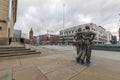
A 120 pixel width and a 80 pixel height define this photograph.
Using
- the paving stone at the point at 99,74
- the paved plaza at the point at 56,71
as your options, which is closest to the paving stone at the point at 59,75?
the paved plaza at the point at 56,71

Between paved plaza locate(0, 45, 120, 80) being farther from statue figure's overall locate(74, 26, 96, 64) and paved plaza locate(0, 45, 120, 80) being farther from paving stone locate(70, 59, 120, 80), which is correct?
statue figure's overall locate(74, 26, 96, 64)

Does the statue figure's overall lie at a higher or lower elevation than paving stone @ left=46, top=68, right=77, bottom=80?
higher

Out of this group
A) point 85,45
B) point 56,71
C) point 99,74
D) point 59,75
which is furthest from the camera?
point 85,45

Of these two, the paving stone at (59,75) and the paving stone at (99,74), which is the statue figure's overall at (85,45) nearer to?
the paving stone at (99,74)

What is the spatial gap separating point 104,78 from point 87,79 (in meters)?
0.63

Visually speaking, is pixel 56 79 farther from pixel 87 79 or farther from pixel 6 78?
pixel 6 78

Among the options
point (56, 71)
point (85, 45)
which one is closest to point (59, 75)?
point (56, 71)

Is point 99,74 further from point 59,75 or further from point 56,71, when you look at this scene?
point 56,71

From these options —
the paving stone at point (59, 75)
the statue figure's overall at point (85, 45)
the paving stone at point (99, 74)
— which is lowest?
the paving stone at point (99, 74)

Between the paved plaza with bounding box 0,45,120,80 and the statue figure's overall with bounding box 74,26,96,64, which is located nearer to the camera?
the paved plaza with bounding box 0,45,120,80

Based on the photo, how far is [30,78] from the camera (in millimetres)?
2432

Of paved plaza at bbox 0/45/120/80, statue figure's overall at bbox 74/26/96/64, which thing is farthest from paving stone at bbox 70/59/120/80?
statue figure's overall at bbox 74/26/96/64

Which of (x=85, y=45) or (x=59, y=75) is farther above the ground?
(x=85, y=45)

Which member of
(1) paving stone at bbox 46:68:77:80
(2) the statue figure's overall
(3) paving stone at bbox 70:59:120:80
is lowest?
(3) paving stone at bbox 70:59:120:80
